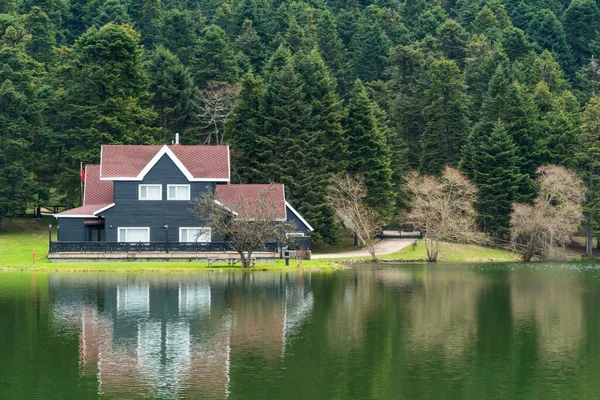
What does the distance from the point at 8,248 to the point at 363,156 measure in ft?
115

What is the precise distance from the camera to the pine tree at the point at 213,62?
118 m

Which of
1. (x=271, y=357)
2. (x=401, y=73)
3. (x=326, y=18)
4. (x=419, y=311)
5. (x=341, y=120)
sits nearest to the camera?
(x=271, y=357)

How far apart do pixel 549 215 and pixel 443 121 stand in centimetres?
2146

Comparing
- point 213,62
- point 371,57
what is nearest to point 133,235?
point 213,62

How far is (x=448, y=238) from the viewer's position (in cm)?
9569

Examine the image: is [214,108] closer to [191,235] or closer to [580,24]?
[191,235]

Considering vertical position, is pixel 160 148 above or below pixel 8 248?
above

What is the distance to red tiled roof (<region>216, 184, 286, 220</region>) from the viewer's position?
79.6 m

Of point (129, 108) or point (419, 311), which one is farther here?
point (129, 108)

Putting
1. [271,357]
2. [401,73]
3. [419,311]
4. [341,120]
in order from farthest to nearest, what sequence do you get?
1. [401,73]
2. [341,120]
3. [419,311]
4. [271,357]

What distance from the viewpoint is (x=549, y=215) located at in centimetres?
9556

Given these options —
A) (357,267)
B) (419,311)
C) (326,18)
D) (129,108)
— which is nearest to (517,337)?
(419,311)

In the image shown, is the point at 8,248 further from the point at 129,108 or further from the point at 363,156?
the point at 363,156

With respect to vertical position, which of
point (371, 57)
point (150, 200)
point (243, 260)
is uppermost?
point (371, 57)
